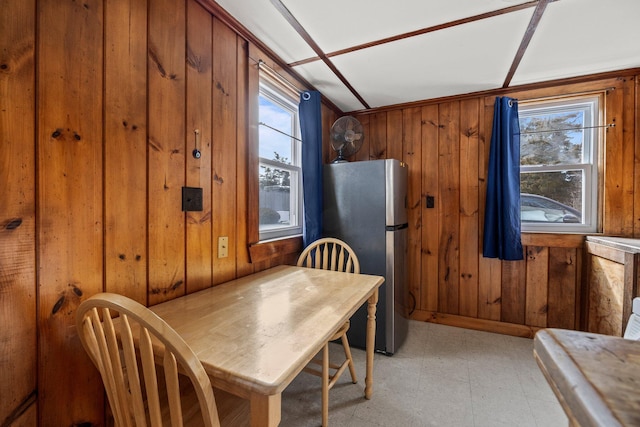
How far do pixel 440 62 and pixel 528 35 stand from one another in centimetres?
50

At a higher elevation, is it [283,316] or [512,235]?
[512,235]

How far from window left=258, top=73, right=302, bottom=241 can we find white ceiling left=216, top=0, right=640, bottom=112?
26cm

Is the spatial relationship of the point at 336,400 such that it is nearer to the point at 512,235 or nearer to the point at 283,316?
the point at 283,316

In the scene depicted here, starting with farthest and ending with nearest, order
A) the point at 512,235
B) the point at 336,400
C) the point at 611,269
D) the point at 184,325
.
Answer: the point at 512,235 < the point at 611,269 < the point at 336,400 < the point at 184,325

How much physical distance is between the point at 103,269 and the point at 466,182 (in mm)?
2667

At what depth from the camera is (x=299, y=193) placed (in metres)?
2.37

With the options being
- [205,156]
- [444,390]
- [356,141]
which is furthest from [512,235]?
[205,156]

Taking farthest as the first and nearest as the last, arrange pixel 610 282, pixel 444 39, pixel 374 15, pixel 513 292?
1. pixel 513 292
2. pixel 610 282
3. pixel 444 39
4. pixel 374 15

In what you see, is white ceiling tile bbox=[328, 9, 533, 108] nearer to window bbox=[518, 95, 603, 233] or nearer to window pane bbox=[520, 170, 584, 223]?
window bbox=[518, 95, 603, 233]

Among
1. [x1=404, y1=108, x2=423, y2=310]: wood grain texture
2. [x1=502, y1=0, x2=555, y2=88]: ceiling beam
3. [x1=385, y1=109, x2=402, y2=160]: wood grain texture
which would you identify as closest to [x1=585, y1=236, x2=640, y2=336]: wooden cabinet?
[x1=404, y1=108, x2=423, y2=310]: wood grain texture

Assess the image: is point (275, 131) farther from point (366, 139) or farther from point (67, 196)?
point (67, 196)

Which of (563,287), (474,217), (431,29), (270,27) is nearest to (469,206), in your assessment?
(474,217)

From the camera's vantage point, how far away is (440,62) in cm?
197

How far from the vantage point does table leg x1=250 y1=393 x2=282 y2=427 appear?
68 centimetres
